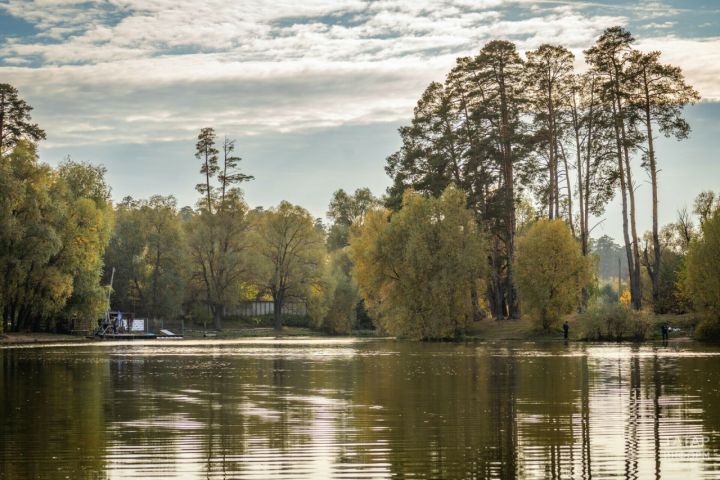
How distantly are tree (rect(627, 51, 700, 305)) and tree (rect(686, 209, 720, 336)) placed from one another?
7110mm

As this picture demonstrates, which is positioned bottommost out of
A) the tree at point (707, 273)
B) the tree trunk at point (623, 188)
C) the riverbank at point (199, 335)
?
the riverbank at point (199, 335)

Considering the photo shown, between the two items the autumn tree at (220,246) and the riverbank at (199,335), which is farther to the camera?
the autumn tree at (220,246)

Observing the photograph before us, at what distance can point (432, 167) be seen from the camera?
95188 mm

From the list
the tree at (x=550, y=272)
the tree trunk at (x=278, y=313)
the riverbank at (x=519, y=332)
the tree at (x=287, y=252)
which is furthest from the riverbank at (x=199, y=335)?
the tree at (x=550, y=272)

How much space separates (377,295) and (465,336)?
14.2 meters

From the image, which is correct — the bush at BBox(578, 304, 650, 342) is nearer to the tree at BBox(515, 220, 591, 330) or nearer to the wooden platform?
the tree at BBox(515, 220, 591, 330)

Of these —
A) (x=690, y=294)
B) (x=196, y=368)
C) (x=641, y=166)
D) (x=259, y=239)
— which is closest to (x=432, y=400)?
(x=196, y=368)

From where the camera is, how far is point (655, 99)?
77.4 meters

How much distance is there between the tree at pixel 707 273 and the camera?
67062 mm

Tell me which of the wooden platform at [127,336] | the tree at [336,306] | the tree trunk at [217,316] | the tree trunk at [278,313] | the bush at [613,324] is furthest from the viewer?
the tree trunk at [278,313]

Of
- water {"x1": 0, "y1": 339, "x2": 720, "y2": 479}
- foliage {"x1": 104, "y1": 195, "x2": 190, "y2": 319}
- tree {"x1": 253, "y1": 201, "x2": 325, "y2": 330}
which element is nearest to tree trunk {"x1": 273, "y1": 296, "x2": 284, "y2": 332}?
tree {"x1": 253, "y1": 201, "x2": 325, "y2": 330}

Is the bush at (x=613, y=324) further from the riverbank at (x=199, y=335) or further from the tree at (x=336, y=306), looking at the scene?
the tree at (x=336, y=306)

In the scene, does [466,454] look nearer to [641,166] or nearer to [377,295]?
[641,166]

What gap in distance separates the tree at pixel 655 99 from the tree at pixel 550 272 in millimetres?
6148
